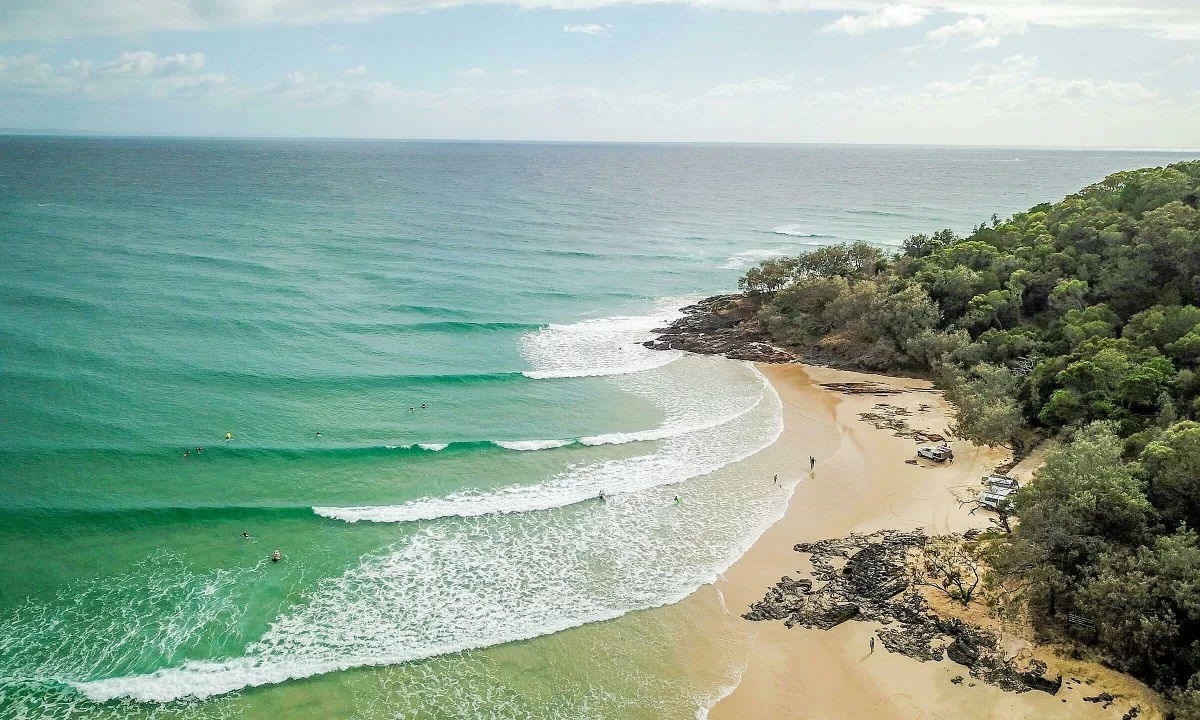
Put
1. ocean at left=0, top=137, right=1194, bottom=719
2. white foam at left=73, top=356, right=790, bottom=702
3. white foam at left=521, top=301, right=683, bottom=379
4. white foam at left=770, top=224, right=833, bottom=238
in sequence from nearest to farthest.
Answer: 1. ocean at left=0, top=137, right=1194, bottom=719
2. white foam at left=73, top=356, right=790, bottom=702
3. white foam at left=521, top=301, right=683, bottom=379
4. white foam at left=770, top=224, right=833, bottom=238

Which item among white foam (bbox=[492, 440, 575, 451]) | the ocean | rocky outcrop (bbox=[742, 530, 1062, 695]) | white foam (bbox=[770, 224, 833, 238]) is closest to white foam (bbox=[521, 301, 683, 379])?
the ocean

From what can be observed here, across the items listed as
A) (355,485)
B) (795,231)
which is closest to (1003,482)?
(355,485)


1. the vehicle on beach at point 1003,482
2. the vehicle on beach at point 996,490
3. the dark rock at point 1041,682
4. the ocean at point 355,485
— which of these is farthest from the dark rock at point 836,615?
the vehicle on beach at point 1003,482

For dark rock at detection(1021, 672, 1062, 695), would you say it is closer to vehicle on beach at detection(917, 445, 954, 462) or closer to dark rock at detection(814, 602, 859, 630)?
dark rock at detection(814, 602, 859, 630)

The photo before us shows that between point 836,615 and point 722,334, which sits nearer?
point 836,615

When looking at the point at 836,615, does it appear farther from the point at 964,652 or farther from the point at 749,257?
the point at 749,257

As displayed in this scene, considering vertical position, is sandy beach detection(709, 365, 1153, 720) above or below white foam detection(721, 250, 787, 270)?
below

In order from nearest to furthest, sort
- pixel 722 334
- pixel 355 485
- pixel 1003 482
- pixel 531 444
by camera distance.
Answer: pixel 1003 482 → pixel 355 485 → pixel 531 444 → pixel 722 334
